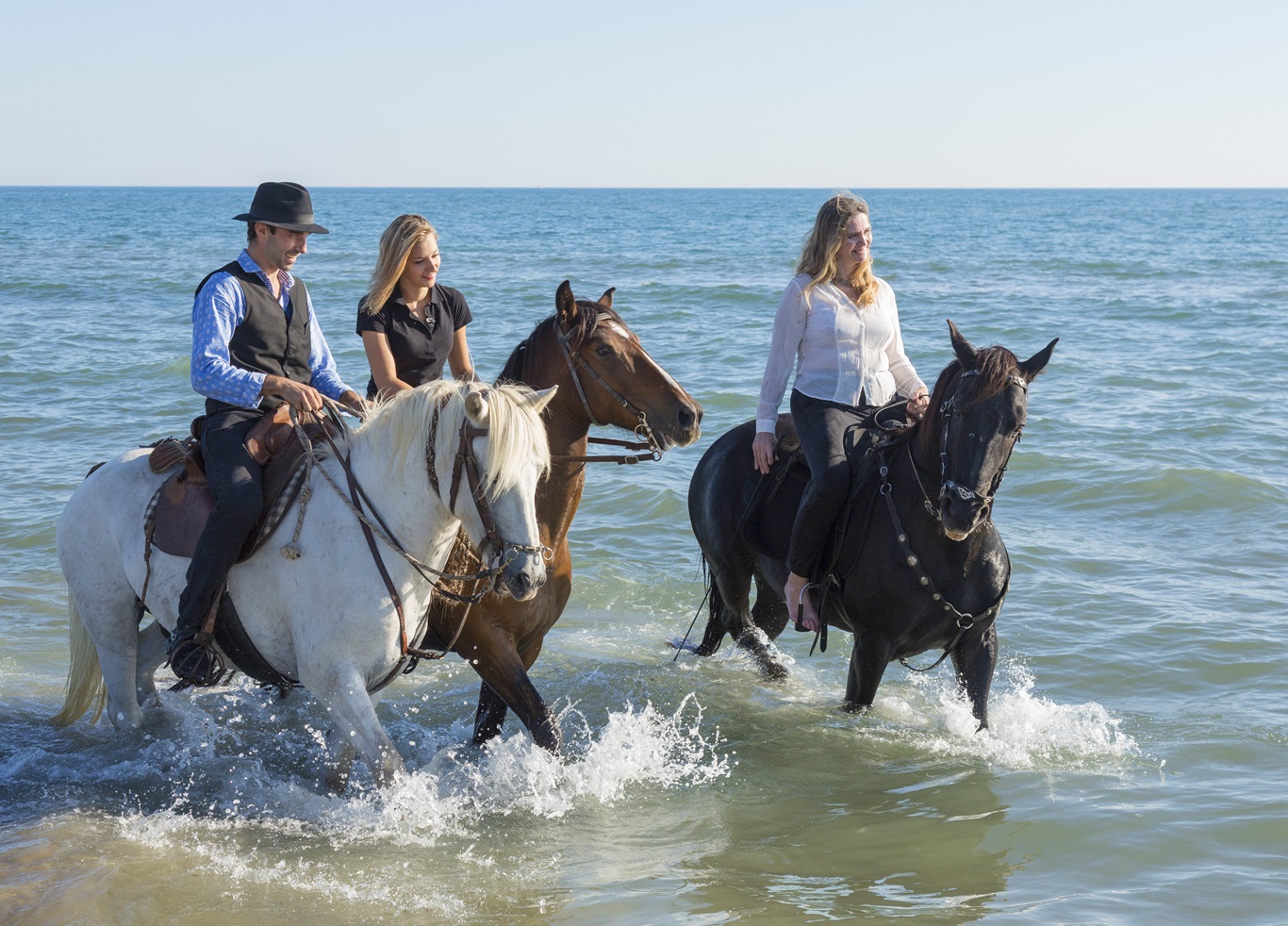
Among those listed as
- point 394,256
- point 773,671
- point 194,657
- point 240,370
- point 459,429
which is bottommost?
point 773,671

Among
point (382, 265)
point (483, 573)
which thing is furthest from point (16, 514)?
point (483, 573)

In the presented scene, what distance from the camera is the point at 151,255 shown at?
134ft

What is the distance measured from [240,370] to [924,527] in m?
3.03

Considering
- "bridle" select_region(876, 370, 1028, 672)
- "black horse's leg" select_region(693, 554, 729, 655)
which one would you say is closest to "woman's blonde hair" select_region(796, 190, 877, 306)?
"bridle" select_region(876, 370, 1028, 672)

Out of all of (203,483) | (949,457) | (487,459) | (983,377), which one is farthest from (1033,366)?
(203,483)

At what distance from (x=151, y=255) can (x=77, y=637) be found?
38.8 meters

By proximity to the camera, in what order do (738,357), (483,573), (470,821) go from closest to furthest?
(483,573) → (470,821) → (738,357)

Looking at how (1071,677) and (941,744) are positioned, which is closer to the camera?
(941,744)

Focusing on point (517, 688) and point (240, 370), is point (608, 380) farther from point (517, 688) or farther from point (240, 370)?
point (240, 370)

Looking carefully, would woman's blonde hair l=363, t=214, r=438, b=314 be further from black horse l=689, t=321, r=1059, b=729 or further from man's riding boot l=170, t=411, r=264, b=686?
black horse l=689, t=321, r=1059, b=729

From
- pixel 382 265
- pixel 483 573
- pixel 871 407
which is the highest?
pixel 382 265

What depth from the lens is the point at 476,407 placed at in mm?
4129

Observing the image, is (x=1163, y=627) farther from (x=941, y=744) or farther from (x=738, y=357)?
(x=738, y=357)

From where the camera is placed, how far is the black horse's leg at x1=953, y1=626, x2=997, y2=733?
554 cm
